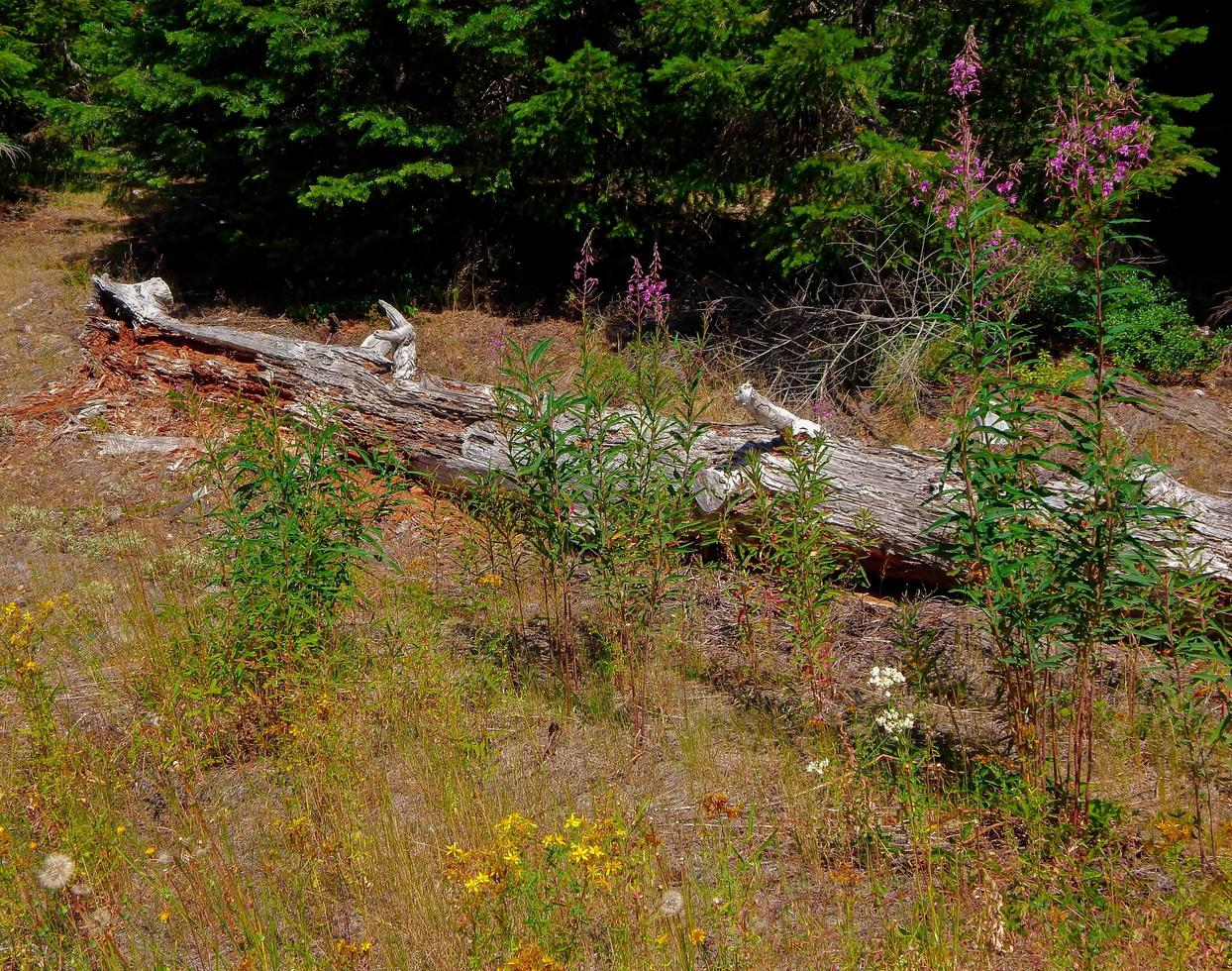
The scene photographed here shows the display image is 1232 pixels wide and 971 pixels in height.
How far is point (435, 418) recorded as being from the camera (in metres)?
7.27

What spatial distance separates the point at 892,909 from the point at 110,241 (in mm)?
13814

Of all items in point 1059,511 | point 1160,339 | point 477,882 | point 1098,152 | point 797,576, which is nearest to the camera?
point 477,882

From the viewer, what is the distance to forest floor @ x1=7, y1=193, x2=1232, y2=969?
289 centimetres

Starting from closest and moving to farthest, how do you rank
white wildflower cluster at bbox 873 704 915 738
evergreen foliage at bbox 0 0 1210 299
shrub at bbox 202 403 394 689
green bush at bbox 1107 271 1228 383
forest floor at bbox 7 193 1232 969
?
forest floor at bbox 7 193 1232 969, white wildflower cluster at bbox 873 704 915 738, shrub at bbox 202 403 394 689, evergreen foliage at bbox 0 0 1210 299, green bush at bbox 1107 271 1228 383

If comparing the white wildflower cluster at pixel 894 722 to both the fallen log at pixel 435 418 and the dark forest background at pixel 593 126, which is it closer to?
the fallen log at pixel 435 418

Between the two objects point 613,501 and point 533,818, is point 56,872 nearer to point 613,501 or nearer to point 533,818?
point 533,818

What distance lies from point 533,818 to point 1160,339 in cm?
Answer: 821

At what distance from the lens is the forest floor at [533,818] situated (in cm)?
289

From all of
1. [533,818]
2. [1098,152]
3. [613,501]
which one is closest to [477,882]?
[533,818]

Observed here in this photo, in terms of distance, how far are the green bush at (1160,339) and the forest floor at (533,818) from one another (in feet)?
16.2

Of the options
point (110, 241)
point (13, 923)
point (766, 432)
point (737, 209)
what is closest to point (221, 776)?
point (13, 923)

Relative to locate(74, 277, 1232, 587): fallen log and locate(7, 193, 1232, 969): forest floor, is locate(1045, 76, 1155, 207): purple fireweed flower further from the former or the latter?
locate(7, 193, 1232, 969): forest floor

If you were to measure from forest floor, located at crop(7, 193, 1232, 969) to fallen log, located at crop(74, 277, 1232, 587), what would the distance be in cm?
53

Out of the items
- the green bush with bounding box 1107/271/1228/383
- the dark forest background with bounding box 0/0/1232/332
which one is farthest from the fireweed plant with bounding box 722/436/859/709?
the green bush with bounding box 1107/271/1228/383
